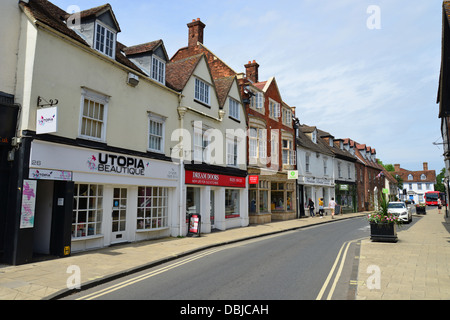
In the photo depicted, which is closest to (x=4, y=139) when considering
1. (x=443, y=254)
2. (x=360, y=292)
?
(x=360, y=292)

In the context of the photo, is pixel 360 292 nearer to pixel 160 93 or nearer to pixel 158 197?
pixel 158 197

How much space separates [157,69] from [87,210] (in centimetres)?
731

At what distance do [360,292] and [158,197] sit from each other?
33.0 ft

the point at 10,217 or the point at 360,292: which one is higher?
the point at 10,217

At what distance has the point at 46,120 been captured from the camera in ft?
28.8

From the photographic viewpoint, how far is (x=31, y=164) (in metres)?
8.76

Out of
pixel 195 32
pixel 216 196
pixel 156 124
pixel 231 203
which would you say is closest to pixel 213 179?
pixel 216 196

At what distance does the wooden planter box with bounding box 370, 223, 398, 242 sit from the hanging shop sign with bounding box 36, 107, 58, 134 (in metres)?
12.5

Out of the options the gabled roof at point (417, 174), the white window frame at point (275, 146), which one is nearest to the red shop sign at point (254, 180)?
the white window frame at point (275, 146)

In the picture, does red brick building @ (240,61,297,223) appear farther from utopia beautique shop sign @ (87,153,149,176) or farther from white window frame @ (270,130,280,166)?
utopia beautique shop sign @ (87,153,149,176)

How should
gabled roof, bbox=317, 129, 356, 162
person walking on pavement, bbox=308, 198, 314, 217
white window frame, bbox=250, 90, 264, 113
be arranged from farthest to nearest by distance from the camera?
gabled roof, bbox=317, 129, 356, 162 < person walking on pavement, bbox=308, 198, 314, 217 < white window frame, bbox=250, 90, 264, 113

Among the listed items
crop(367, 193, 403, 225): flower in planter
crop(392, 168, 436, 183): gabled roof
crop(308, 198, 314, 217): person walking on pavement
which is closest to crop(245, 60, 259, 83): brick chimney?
crop(308, 198, 314, 217): person walking on pavement

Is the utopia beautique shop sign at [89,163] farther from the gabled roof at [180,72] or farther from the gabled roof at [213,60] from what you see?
the gabled roof at [213,60]

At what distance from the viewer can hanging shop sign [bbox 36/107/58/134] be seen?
863 cm
